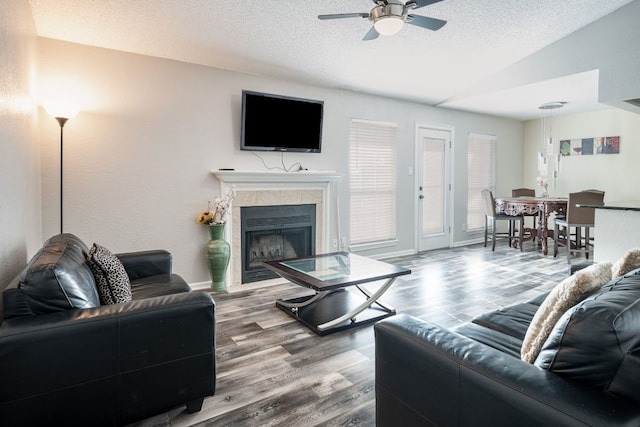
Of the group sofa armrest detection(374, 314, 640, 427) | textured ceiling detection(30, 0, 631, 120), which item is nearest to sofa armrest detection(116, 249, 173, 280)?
Answer: textured ceiling detection(30, 0, 631, 120)

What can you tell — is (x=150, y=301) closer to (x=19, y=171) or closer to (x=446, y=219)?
(x=19, y=171)

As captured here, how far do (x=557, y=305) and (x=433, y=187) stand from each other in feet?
16.9

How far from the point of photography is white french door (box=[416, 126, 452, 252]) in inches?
238

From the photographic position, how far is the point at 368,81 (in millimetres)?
4781

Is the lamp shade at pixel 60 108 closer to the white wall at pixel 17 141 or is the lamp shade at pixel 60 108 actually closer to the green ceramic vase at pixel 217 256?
the white wall at pixel 17 141

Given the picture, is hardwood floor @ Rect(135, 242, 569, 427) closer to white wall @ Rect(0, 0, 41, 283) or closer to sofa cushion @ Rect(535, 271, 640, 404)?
sofa cushion @ Rect(535, 271, 640, 404)

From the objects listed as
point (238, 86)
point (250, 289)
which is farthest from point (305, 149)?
point (250, 289)

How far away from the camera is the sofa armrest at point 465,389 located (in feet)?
Answer: 3.03

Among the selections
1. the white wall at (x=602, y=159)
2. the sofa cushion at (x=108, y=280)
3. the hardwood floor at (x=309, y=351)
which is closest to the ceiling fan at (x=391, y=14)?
the sofa cushion at (x=108, y=280)

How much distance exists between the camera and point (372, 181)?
17.9 feet

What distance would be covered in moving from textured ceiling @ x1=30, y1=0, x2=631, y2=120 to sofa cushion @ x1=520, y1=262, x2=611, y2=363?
Answer: 2743 millimetres

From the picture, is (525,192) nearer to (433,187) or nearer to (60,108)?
(433,187)

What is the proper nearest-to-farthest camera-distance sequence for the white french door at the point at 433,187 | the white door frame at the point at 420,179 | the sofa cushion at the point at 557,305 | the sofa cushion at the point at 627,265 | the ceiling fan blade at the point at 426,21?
1. the sofa cushion at the point at 557,305
2. the sofa cushion at the point at 627,265
3. the ceiling fan blade at the point at 426,21
4. the white door frame at the point at 420,179
5. the white french door at the point at 433,187

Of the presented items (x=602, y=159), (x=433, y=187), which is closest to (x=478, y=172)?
(x=433, y=187)
